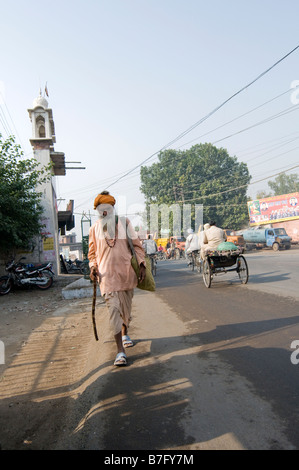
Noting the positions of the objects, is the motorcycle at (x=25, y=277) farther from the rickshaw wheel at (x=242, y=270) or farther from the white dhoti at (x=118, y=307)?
the white dhoti at (x=118, y=307)

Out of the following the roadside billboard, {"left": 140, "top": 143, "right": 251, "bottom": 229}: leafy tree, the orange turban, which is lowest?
the orange turban

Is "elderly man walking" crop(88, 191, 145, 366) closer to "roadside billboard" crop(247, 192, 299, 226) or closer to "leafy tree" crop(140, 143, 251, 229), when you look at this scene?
"roadside billboard" crop(247, 192, 299, 226)

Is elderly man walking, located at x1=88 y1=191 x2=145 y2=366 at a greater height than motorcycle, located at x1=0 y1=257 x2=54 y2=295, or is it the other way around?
elderly man walking, located at x1=88 y1=191 x2=145 y2=366

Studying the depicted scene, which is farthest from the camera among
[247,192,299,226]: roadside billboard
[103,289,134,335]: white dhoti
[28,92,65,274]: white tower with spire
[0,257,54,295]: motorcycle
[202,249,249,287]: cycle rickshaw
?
[247,192,299,226]: roadside billboard

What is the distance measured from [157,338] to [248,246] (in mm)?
32622

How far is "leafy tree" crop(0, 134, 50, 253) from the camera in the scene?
11801 millimetres

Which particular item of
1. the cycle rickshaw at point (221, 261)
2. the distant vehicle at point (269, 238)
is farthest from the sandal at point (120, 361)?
the distant vehicle at point (269, 238)

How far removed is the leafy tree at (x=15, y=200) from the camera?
11.8 m

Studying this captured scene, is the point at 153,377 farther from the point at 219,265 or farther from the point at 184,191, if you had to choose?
the point at 184,191

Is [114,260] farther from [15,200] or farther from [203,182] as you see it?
[203,182]

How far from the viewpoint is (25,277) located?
12781 millimetres

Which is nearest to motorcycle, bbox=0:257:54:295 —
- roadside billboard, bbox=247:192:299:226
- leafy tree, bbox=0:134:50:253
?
leafy tree, bbox=0:134:50:253

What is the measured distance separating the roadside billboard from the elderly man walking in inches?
1445

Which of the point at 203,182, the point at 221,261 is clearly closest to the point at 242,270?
the point at 221,261
